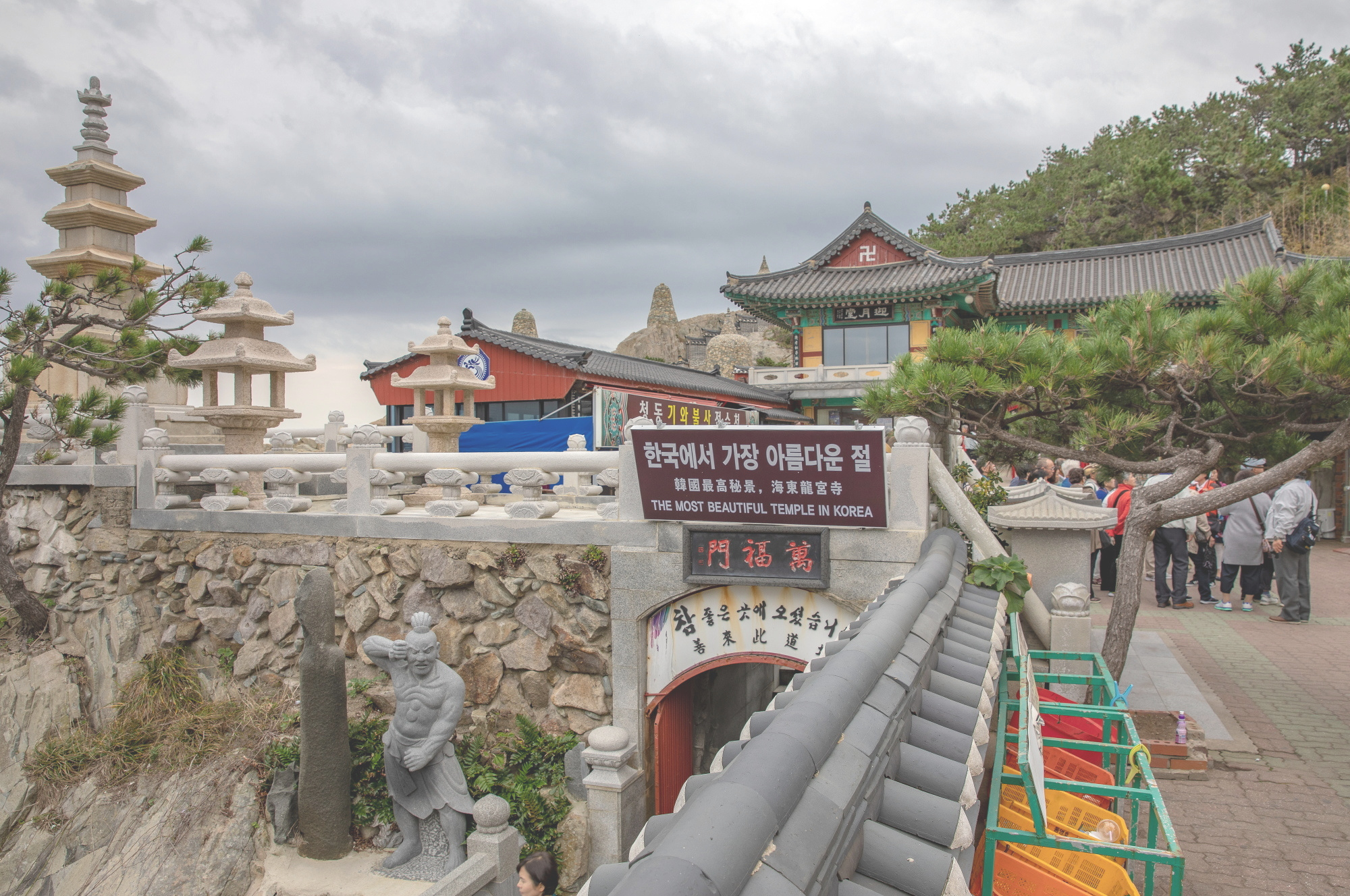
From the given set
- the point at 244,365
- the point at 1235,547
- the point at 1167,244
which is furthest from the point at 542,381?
the point at 1167,244

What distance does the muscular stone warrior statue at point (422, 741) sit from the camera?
6.92 meters

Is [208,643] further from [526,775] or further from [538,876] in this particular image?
[538,876]

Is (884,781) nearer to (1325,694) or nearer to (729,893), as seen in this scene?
(729,893)

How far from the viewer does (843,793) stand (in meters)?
1.82

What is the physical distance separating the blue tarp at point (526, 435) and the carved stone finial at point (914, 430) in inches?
272

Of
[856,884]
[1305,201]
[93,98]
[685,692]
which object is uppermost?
[1305,201]

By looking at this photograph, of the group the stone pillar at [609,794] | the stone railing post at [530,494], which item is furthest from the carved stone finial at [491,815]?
the stone railing post at [530,494]

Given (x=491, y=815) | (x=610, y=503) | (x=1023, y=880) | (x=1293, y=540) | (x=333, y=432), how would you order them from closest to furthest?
(x=1023, y=880), (x=491, y=815), (x=610, y=503), (x=1293, y=540), (x=333, y=432)

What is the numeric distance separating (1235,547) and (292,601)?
12.9 metres

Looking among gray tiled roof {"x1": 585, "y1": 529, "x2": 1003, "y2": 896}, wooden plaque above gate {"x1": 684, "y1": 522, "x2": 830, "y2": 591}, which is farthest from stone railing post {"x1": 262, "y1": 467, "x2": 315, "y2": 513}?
gray tiled roof {"x1": 585, "y1": 529, "x2": 1003, "y2": 896}

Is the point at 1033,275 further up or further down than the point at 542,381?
further up

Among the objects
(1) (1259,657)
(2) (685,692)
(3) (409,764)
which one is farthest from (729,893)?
(1) (1259,657)

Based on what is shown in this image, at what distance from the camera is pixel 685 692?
8570 millimetres

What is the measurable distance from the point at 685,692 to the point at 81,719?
756 cm
